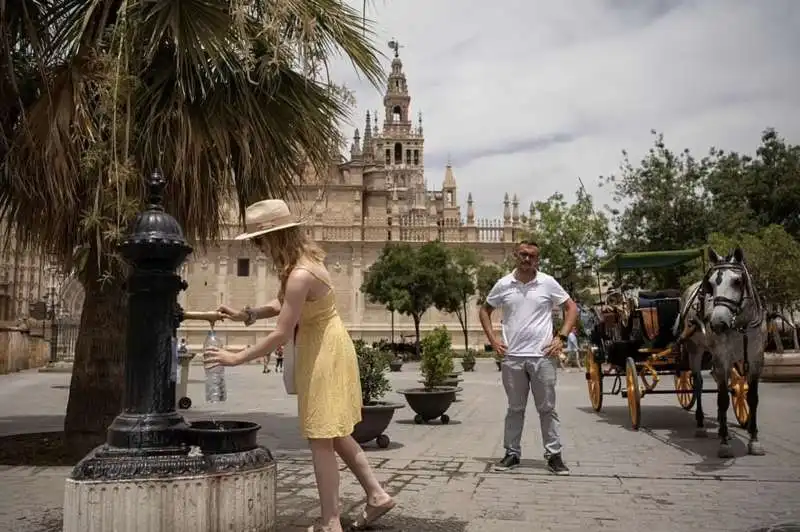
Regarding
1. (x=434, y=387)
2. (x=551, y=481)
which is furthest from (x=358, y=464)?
(x=434, y=387)

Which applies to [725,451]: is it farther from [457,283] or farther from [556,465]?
[457,283]

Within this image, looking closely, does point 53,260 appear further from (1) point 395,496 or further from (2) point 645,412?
(2) point 645,412

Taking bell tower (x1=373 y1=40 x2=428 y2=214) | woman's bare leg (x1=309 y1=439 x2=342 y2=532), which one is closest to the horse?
woman's bare leg (x1=309 y1=439 x2=342 y2=532)

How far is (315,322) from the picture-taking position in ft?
11.4

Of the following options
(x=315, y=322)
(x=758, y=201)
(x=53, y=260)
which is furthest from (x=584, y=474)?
(x=758, y=201)

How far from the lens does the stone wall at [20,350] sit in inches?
922

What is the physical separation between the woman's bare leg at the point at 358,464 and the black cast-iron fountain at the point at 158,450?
15.4 inches

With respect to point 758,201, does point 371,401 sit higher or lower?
lower

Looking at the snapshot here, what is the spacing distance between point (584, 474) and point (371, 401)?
2511 mm

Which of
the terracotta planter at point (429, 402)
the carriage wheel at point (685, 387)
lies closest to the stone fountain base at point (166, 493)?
the terracotta planter at point (429, 402)

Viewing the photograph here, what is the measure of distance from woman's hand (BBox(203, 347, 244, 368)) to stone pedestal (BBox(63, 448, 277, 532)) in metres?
0.41

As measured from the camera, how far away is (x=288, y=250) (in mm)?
3508

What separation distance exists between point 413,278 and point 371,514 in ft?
117

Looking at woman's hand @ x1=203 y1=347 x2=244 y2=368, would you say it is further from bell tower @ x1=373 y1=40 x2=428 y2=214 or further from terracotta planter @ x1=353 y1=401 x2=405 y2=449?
bell tower @ x1=373 y1=40 x2=428 y2=214
